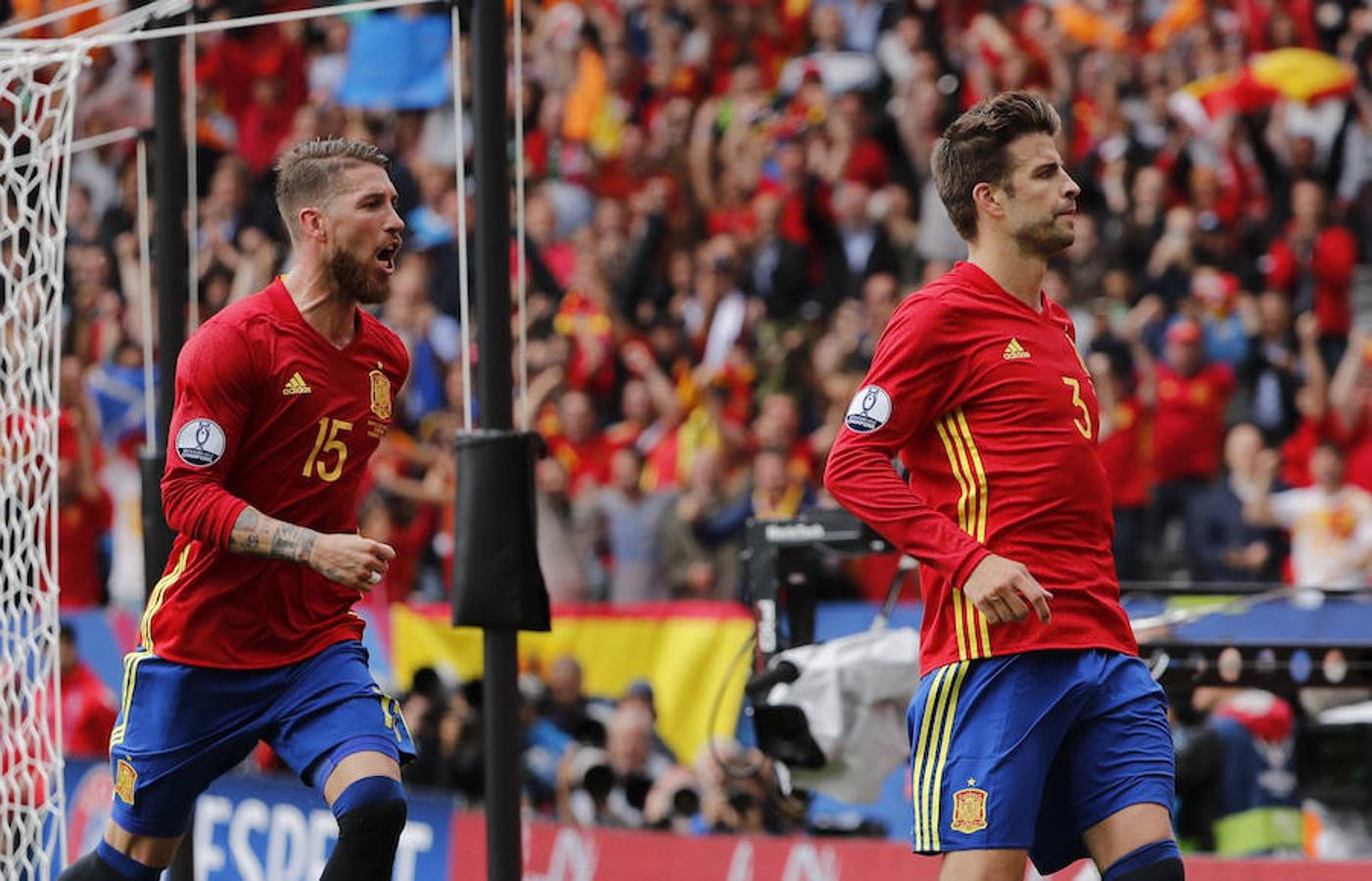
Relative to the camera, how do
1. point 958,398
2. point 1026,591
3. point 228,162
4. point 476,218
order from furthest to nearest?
point 228,162 < point 476,218 < point 958,398 < point 1026,591

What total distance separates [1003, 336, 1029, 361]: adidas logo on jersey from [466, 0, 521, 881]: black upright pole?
207cm

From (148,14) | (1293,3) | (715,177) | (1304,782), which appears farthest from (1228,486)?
(148,14)

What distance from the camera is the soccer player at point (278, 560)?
604cm

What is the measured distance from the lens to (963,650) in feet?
17.6

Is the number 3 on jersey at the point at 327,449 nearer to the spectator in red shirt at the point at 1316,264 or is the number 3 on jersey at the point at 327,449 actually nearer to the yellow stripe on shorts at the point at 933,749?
the yellow stripe on shorts at the point at 933,749

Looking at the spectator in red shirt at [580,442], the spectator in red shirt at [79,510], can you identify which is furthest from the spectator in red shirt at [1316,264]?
the spectator in red shirt at [79,510]

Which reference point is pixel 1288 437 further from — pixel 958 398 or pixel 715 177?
pixel 958 398

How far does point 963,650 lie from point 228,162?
482 inches

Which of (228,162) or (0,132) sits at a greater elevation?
(228,162)

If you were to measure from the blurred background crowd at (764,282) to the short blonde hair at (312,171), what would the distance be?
367 cm

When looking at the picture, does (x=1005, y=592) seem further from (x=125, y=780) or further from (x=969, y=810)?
(x=125, y=780)

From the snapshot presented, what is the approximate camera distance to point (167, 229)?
858 cm

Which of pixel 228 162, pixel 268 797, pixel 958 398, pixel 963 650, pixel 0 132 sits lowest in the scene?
pixel 268 797

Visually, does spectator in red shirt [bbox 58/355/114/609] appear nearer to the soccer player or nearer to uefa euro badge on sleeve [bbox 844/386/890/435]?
the soccer player
